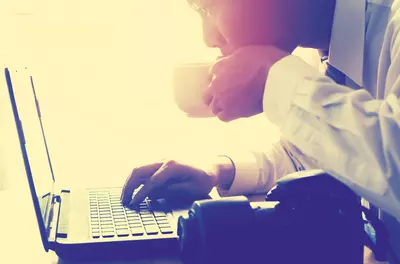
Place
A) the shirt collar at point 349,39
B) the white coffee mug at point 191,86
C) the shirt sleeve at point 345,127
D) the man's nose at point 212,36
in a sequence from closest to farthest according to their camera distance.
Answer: the shirt sleeve at point 345,127 → the shirt collar at point 349,39 → the man's nose at point 212,36 → the white coffee mug at point 191,86

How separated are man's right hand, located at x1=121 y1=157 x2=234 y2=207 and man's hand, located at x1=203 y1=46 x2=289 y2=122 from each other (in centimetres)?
19

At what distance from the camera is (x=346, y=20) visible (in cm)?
81

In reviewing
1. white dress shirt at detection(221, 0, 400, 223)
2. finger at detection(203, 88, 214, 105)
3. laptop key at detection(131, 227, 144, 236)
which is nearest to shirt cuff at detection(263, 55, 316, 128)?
white dress shirt at detection(221, 0, 400, 223)

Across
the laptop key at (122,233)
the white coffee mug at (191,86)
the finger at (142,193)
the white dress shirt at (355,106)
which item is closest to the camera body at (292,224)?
the white dress shirt at (355,106)

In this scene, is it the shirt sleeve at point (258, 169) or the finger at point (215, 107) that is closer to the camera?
the finger at point (215, 107)

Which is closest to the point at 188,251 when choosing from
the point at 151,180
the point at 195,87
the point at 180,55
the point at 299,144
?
the point at 299,144

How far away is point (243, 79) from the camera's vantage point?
0.69 meters

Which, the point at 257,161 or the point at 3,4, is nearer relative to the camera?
the point at 257,161

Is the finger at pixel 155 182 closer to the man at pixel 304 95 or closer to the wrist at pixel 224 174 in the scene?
the man at pixel 304 95

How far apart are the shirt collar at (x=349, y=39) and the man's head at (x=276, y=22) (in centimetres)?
4

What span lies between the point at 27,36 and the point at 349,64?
0.75 m

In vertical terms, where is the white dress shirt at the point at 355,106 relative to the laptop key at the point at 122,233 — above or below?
above

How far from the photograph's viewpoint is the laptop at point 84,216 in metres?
0.68

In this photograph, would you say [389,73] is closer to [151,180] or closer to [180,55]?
[151,180]
